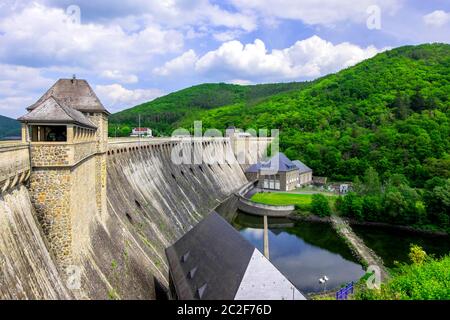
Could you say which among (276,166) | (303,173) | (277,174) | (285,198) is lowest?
(285,198)

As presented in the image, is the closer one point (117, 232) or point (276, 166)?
point (117, 232)

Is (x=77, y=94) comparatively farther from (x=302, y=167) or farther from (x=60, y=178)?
(x=302, y=167)

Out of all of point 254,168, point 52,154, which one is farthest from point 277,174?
point 52,154

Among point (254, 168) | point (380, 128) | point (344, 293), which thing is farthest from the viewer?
point (380, 128)

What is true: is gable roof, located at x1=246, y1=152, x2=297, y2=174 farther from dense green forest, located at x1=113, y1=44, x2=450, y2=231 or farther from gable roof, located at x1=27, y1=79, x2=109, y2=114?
gable roof, located at x1=27, y1=79, x2=109, y2=114

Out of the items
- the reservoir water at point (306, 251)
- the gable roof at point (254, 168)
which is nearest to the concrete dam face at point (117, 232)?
the reservoir water at point (306, 251)

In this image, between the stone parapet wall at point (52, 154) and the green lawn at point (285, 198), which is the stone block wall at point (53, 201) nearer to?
the stone parapet wall at point (52, 154)

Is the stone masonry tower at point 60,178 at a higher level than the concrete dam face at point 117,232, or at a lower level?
higher
